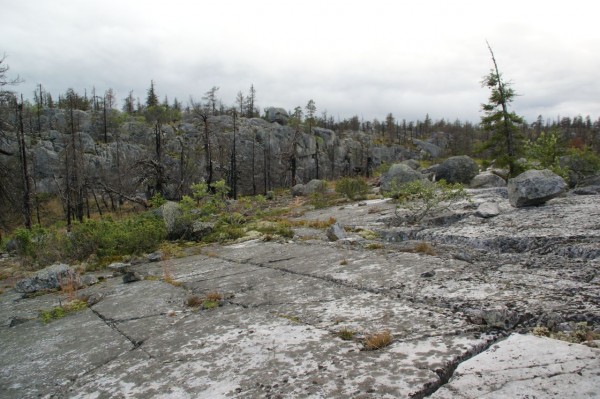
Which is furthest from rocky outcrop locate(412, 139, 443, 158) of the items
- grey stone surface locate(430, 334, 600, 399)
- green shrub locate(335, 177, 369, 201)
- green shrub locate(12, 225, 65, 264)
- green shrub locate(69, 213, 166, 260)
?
grey stone surface locate(430, 334, 600, 399)

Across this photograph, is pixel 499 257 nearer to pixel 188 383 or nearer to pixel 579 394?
pixel 579 394

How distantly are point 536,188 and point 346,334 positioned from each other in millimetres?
8751

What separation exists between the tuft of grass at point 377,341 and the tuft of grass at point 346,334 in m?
0.20

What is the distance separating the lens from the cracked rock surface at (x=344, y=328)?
9.66 feet

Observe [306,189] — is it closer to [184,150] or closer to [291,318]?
[184,150]

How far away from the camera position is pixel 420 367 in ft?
9.97

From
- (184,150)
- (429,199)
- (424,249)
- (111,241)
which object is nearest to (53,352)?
(424,249)

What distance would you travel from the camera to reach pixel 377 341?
3.53m

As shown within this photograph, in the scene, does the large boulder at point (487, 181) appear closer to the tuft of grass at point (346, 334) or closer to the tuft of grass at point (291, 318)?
the tuft of grass at point (291, 318)

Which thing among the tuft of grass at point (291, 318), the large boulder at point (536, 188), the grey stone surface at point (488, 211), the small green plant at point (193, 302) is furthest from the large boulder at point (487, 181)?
the tuft of grass at point (291, 318)

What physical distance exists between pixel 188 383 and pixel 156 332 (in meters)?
1.68

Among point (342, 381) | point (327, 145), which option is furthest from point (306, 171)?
point (342, 381)

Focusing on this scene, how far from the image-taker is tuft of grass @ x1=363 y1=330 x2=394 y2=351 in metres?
3.51

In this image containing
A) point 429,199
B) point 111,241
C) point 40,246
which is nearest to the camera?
point 429,199
